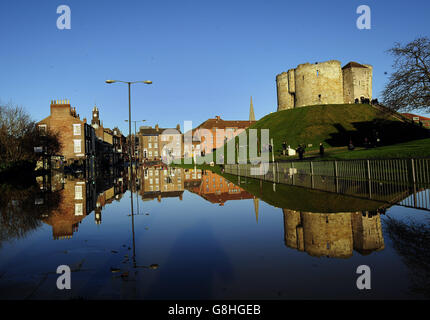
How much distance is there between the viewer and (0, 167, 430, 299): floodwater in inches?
144

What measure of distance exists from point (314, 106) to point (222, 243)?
82651 mm

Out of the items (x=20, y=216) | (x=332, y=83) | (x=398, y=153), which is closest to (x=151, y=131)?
(x=332, y=83)

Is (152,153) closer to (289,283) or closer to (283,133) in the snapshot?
(283,133)

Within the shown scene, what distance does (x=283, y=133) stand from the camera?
7050 centimetres

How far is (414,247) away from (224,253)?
3084 millimetres

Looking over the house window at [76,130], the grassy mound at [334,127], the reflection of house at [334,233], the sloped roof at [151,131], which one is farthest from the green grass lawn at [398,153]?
the sloped roof at [151,131]

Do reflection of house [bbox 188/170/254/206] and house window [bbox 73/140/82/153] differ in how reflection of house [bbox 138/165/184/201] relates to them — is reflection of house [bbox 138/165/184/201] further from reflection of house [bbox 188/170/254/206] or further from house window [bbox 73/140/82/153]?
house window [bbox 73/140/82/153]

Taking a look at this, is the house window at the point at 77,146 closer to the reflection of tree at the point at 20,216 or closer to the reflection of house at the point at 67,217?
the reflection of tree at the point at 20,216

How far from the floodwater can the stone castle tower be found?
266ft

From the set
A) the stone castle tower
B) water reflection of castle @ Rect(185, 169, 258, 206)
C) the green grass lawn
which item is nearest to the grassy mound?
the stone castle tower

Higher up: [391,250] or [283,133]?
[283,133]

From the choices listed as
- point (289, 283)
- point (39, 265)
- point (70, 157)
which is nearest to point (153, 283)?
point (289, 283)

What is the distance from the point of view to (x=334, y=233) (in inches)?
247

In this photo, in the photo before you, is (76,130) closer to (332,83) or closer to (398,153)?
(398,153)
